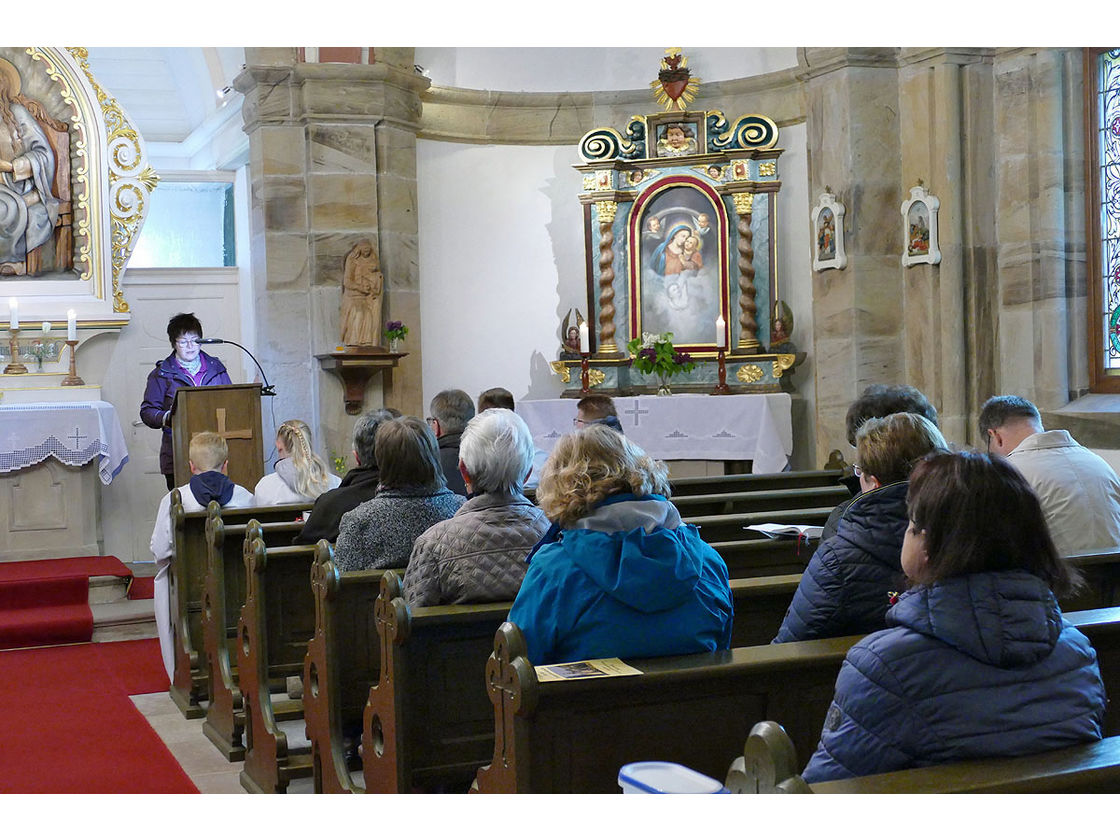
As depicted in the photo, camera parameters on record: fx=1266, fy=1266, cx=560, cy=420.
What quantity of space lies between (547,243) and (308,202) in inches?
93.4

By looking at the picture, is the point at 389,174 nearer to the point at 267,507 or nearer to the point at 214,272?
the point at 214,272

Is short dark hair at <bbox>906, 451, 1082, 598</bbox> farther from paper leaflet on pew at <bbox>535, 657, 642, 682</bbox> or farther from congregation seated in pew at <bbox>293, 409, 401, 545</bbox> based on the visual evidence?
congregation seated in pew at <bbox>293, 409, 401, 545</bbox>

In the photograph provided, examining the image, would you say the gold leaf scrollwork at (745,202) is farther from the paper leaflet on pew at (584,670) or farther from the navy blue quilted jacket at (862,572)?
the paper leaflet on pew at (584,670)

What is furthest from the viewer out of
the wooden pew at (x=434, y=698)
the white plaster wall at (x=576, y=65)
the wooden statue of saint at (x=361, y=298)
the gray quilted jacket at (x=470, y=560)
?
the white plaster wall at (x=576, y=65)

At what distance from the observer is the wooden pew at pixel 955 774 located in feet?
5.74

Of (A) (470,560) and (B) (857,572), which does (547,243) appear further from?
(B) (857,572)

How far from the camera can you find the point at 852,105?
899 centimetres

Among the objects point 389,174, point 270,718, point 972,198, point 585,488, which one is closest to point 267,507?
point 270,718

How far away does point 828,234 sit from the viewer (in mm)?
9234

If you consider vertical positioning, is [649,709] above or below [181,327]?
below

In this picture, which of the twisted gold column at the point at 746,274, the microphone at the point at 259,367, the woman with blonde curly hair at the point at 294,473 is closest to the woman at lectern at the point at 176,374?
the microphone at the point at 259,367

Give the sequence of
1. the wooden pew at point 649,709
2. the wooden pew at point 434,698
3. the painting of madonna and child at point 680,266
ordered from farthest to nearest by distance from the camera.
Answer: the painting of madonna and child at point 680,266, the wooden pew at point 434,698, the wooden pew at point 649,709

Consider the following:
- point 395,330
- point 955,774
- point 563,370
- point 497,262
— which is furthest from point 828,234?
point 955,774

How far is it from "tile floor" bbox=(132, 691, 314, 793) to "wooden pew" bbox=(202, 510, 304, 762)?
0.19 feet
